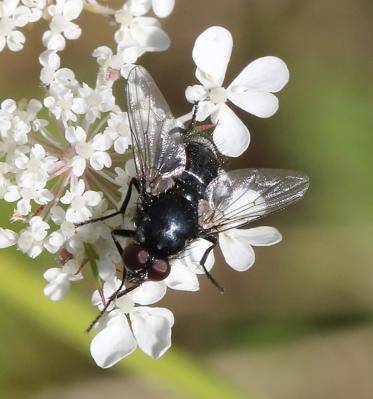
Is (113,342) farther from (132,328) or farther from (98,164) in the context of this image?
(98,164)

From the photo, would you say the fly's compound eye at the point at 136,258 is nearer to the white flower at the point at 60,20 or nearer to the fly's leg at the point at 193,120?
the fly's leg at the point at 193,120

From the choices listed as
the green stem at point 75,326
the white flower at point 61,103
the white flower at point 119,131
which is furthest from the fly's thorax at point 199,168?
the green stem at point 75,326

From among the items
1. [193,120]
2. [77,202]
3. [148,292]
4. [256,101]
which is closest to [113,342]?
[148,292]

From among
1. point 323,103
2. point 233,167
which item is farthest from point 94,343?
point 323,103

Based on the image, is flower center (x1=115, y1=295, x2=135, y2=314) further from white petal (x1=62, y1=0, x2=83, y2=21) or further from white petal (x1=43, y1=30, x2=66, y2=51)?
white petal (x1=62, y1=0, x2=83, y2=21)

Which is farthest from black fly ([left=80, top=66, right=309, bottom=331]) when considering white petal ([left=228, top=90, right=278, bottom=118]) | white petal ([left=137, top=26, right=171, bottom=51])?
white petal ([left=137, top=26, right=171, bottom=51])

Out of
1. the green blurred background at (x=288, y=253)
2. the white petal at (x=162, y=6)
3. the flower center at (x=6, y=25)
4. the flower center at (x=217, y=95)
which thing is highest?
the flower center at (x=6, y=25)

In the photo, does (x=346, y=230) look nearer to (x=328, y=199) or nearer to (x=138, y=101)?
(x=328, y=199)
